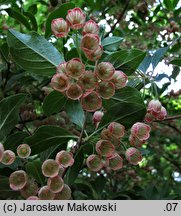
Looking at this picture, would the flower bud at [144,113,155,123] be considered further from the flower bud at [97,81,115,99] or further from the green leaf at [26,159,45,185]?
the green leaf at [26,159,45,185]

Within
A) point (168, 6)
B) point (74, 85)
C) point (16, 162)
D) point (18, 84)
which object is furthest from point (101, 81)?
point (168, 6)

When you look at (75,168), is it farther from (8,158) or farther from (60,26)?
(60,26)

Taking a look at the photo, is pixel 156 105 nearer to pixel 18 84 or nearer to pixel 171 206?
→ pixel 171 206

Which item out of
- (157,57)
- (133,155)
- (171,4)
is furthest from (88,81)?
(171,4)

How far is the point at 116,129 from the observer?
1020 mm

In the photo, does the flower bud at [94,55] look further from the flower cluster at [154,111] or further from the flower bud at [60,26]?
the flower cluster at [154,111]

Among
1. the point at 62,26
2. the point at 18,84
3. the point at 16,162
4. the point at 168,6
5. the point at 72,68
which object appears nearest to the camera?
the point at 72,68

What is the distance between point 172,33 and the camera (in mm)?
2391

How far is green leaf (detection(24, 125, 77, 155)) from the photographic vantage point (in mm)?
1084

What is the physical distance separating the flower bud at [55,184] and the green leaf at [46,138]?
0.50ft

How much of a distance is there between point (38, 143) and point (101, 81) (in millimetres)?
268

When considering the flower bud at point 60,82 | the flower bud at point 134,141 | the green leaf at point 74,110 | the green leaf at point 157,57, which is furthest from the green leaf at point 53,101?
the green leaf at point 157,57

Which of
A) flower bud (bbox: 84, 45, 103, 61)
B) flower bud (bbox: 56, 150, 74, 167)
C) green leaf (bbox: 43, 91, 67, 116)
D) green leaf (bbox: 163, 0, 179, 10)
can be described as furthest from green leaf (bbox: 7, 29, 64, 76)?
green leaf (bbox: 163, 0, 179, 10)

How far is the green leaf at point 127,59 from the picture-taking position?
43.8 inches
